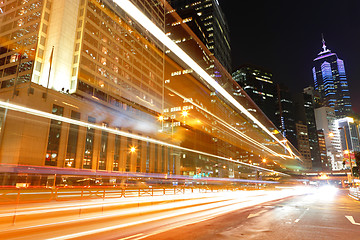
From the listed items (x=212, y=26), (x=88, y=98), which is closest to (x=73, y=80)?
(x=88, y=98)

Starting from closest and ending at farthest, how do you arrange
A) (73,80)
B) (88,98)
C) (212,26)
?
1. (73,80)
2. (88,98)
3. (212,26)

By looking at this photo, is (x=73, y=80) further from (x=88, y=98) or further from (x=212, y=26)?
(x=212, y=26)

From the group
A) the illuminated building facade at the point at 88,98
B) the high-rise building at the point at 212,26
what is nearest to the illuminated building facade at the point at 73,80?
the illuminated building facade at the point at 88,98

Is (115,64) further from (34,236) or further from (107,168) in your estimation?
(34,236)

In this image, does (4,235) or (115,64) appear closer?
(4,235)

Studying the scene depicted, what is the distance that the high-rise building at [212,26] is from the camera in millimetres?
152125

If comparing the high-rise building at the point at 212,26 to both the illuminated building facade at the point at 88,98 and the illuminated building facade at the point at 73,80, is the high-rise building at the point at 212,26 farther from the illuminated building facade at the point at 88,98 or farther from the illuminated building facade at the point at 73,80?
the illuminated building facade at the point at 73,80

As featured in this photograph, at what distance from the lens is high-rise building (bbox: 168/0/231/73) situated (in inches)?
5989

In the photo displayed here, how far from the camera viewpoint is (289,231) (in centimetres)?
905

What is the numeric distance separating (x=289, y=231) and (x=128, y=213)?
7.67 m

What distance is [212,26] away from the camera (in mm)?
160375

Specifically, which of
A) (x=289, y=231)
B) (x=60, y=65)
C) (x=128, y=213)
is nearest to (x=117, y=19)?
(x=60, y=65)

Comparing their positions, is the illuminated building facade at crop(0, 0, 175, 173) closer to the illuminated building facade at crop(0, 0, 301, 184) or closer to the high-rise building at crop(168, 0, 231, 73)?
the illuminated building facade at crop(0, 0, 301, 184)

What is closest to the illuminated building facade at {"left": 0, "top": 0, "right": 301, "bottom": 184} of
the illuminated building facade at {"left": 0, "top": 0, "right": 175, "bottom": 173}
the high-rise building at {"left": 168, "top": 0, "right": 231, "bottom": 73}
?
the illuminated building facade at {"left": 0, "top": 0, "right": 175, "bottom": 173}
